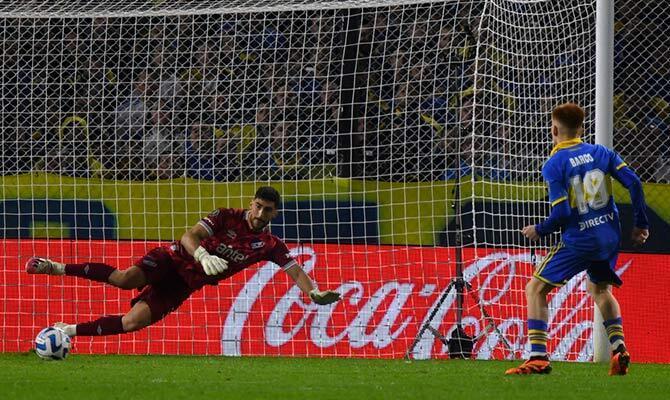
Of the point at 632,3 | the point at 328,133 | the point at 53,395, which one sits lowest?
the point at 53,395

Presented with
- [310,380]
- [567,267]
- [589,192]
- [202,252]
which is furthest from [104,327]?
[589,192]

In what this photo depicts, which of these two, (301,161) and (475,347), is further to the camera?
(301,161)

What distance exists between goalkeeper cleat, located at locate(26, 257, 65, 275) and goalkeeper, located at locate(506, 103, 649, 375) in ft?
14.2

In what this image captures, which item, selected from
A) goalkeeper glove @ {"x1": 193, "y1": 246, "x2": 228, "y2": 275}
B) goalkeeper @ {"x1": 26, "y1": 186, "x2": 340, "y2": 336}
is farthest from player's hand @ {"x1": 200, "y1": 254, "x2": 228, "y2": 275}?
goalkeeper @ {"x1": 26, "y1": 186, "x2": 340, "y2": 336}

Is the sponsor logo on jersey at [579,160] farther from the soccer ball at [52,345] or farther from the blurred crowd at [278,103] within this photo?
the blurred crowd at [278,103]

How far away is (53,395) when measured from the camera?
7219mm

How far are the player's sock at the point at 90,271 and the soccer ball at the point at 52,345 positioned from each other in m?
1.00

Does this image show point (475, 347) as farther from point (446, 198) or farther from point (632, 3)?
point (632, 3)

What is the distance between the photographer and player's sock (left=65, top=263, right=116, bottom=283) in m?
11.5

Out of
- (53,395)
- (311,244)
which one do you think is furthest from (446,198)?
(53,395)

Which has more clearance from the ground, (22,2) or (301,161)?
(22,2)

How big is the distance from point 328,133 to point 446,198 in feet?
6.41

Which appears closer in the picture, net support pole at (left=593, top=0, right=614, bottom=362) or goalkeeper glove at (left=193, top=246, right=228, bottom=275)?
goalkeeper glove at (left=193, top=246, right=228, bottom=275)

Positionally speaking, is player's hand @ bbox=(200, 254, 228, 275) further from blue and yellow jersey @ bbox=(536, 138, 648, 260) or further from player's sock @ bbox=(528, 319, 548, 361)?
blue and yellow jersey @ bbox=(536, 138, 648, 260)
